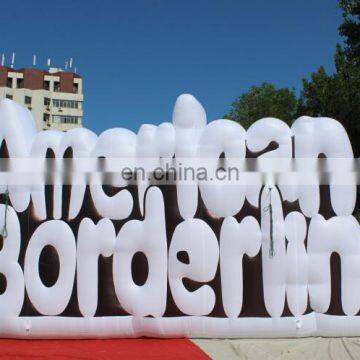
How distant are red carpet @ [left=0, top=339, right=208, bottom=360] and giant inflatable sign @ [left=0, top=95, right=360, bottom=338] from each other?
0.08 m

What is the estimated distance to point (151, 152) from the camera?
12.1 feet

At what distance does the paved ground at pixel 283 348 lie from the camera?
3.25 m

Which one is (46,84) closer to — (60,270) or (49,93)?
(49,93)

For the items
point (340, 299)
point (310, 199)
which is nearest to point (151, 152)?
point (310, 199)

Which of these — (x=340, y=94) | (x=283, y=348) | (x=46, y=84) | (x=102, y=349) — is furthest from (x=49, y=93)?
(x=283, y=348)

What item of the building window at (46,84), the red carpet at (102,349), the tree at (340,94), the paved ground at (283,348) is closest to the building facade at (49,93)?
the building window at (46,84)

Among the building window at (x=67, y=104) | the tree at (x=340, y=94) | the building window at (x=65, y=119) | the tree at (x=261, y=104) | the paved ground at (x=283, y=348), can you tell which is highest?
the building window at (x=67, y=104)

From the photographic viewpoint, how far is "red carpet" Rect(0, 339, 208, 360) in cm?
323

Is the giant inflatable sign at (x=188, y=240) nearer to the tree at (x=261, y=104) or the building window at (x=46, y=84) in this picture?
the tree at (x=261, y=104)

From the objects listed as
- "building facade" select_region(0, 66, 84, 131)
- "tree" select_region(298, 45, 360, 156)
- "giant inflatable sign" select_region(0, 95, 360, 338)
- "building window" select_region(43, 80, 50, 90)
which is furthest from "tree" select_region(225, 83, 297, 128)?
"building window" select_region(43, 80, 50, 90)

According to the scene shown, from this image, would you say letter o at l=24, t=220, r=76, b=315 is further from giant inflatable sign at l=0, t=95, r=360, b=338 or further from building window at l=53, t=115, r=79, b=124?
building window at l=53, t=115, r=79, b=124

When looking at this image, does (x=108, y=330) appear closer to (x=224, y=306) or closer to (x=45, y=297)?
(x=45, y=297)

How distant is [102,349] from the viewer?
337 centimetres

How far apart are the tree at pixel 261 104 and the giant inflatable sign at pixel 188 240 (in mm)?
14786
